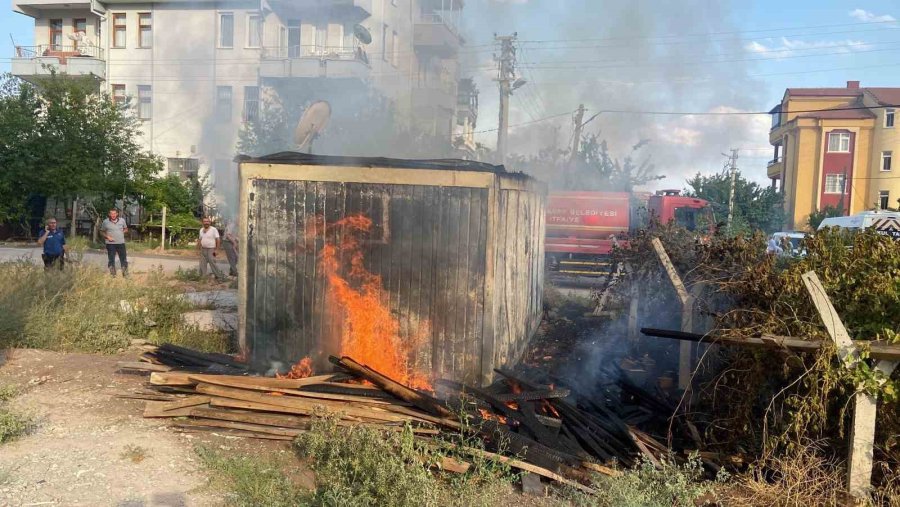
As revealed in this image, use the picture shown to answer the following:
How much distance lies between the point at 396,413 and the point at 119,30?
1075 cm

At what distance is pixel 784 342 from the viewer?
4.05m

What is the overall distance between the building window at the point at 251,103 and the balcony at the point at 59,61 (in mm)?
6007

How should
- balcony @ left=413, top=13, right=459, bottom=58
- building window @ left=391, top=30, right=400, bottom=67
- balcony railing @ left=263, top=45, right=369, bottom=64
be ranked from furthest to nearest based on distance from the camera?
1. building window @ left=391, top=30, right=400, bottom=67
2. balcony railing @ left=263, top=45, right=369, bottom=64
3. balcony @ left=413, top=13, right=459, bottom=58

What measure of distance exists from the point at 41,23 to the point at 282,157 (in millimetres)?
26175

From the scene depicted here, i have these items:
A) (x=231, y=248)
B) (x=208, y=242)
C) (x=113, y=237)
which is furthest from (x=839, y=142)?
(x=113, y=237)

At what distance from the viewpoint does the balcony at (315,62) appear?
1153 cm

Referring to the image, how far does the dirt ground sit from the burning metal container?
1.57m

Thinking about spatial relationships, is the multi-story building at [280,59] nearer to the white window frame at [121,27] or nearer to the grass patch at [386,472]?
the white window frame at [121,27]

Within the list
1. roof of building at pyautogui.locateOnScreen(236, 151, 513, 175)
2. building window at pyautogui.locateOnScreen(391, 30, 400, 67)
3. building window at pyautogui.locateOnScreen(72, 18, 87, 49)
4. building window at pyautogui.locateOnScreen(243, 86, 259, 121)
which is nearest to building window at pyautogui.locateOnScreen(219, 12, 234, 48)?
building window at pyautogui.locateOnScreen(243, 86, 259, 121)

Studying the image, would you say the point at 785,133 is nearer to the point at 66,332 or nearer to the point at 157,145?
the point at 157,145

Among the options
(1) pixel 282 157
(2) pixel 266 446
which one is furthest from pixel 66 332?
(2) pixel 266 446

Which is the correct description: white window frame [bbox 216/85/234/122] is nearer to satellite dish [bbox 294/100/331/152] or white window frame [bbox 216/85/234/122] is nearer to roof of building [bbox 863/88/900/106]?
satellite dish [bbox 294/100/331/152]

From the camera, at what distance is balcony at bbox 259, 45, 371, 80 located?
37.8 ft

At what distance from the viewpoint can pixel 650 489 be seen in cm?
425
